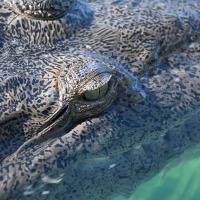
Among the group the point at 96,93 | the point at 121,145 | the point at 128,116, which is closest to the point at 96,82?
the point at 96,93

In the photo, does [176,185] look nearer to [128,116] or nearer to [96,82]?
[128,116]

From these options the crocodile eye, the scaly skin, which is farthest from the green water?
the crocodile eye

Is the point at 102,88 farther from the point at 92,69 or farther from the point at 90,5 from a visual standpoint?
the point at 90,5

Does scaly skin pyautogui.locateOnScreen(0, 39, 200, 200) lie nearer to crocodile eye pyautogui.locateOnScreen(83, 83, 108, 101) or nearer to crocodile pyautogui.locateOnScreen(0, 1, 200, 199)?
crocodile pyautogui.locateOnScreen(0, 1, 200, 199)

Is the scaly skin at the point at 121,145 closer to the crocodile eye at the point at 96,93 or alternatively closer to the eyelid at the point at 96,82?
the crocodile eye at the point at 96,93

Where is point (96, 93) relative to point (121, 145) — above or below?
above
